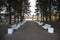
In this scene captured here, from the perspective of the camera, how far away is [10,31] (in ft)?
62.5

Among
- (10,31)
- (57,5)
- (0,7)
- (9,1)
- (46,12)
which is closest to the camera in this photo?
(10,31)

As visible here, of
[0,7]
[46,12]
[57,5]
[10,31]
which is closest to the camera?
[10,31]

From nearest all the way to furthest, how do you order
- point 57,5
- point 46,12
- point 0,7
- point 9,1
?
point 0,7 < point 57,5 < point 9,1 < point 46,12

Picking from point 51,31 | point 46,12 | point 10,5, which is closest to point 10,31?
point 51,31

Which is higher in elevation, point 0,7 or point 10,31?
point 0,7

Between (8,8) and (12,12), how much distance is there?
0.92m

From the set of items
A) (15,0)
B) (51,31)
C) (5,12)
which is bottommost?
(51,31)

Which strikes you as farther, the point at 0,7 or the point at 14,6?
the point at 14,6

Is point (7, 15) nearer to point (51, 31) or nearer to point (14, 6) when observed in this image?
point (14, 6)

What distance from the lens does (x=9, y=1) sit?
29047 millimetres

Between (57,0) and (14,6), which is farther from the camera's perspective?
(14,6)

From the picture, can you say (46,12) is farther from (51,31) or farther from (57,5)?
(51,31)

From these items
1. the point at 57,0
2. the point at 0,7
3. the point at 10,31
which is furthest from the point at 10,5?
the point at 10,31

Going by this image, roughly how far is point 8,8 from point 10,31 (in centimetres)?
1086
